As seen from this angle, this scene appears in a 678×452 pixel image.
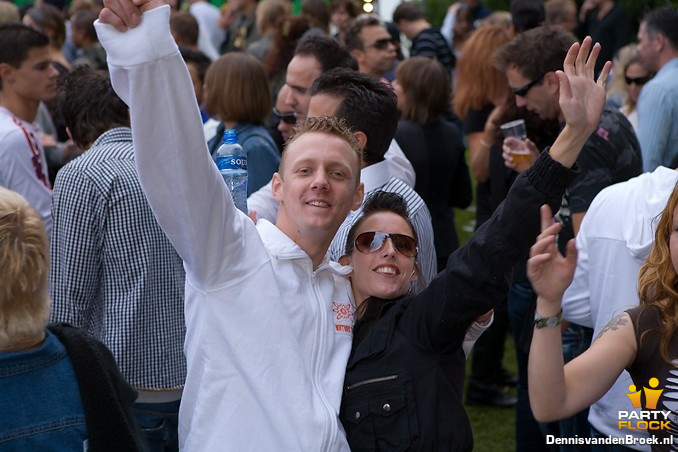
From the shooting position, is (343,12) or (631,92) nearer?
(631,92)

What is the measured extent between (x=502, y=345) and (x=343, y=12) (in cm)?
518

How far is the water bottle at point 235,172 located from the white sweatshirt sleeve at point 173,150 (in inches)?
38.9

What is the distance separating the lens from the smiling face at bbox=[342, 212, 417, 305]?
9.06ft

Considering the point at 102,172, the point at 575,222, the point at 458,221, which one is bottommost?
the point at 458,221

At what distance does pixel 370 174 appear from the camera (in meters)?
3.61

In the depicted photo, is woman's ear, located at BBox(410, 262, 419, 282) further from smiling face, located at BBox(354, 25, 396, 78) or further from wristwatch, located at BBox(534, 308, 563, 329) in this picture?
smiling face, located at BBox(354, 25, 396, 78)

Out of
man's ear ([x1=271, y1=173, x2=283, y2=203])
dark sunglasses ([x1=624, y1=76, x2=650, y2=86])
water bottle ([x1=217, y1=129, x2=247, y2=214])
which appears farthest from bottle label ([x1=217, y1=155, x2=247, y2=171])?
dark sunglasses ([x1=624, y1=76, x2=650, y2=86])

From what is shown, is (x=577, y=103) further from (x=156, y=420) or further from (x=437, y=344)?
(x=156, y=420)

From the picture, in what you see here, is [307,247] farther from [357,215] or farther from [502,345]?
[502,345]

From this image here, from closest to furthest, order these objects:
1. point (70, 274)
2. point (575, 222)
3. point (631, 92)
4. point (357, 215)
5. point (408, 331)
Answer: point (408, 331), point (357, 215), point (70, 274), point (575, 222), point (631, 92)

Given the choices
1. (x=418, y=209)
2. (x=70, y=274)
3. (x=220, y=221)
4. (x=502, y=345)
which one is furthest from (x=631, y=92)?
(x=220, y=221)

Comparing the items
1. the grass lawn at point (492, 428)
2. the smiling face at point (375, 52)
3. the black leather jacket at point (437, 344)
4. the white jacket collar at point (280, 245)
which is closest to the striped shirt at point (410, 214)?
the white jacket collar at point (280, 245)

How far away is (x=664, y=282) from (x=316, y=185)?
1.07 metres

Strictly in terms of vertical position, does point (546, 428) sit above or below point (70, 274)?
below
